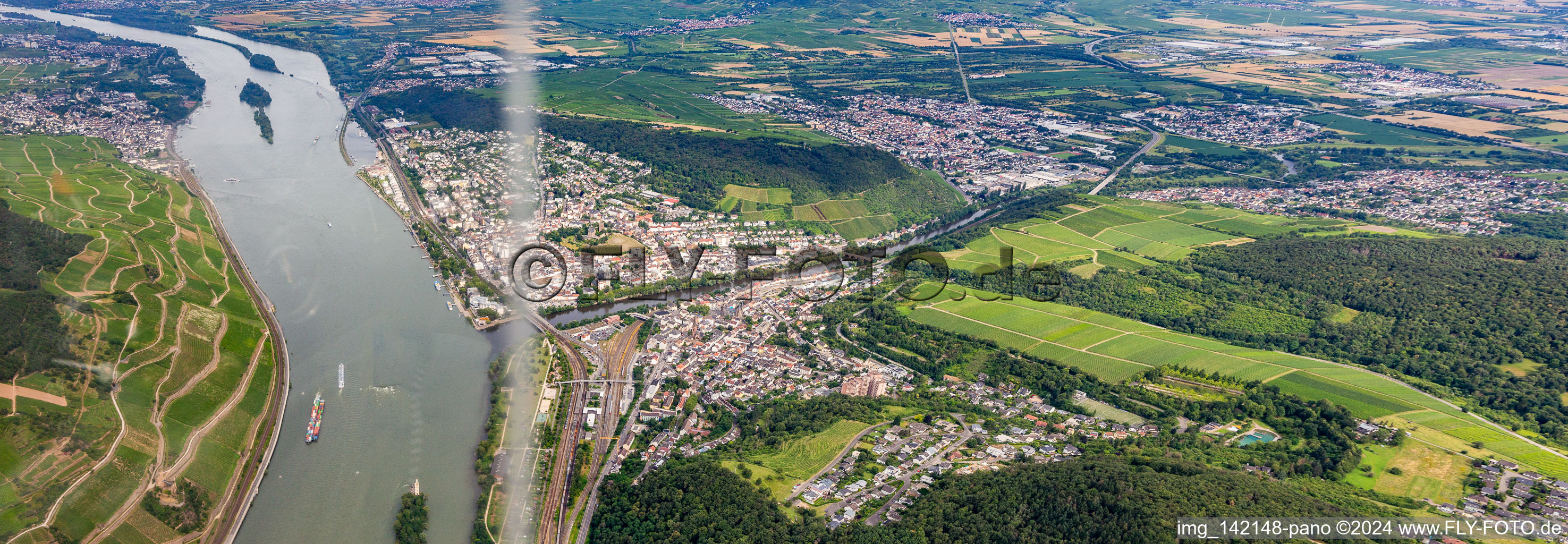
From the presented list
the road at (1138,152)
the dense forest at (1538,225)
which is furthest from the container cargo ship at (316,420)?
the dense forest at (1538,225)

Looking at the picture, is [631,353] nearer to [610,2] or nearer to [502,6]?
[502,6]

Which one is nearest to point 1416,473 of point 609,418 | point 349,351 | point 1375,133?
point 609,418

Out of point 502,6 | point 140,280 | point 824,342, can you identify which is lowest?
point 824,342

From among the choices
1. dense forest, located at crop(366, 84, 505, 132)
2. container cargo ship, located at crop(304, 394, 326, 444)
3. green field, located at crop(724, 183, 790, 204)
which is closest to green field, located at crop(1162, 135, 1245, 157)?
green field, located at crop(724, 183, 790, 204)

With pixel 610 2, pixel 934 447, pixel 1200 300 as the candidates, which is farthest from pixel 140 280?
pixel 610 2

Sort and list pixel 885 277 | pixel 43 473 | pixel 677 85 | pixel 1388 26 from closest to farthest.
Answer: pixel 43 473 < pixel 885 277 < pixel 677 85 < pixel 1388 26
